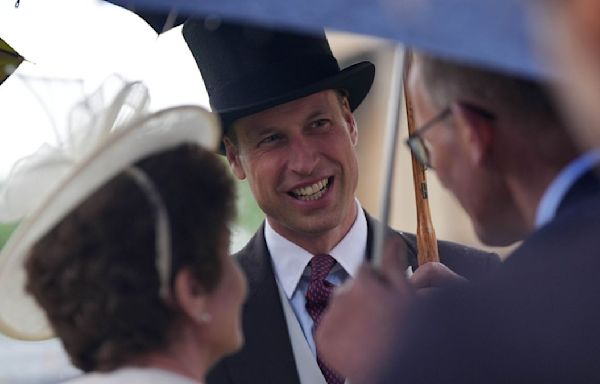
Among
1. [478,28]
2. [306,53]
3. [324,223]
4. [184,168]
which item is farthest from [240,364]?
[478,28]

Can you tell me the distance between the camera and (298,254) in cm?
351

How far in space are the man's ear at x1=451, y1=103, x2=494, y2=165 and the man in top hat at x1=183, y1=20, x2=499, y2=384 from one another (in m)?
1.34

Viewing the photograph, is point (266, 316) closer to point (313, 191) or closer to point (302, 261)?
point (302, 261)

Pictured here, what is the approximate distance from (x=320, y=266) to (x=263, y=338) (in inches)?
11.4

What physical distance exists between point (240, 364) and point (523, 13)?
1846mm

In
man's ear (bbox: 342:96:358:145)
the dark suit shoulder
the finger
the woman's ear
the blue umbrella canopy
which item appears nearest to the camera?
the blue umbrella canopy

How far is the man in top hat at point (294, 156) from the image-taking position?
3.50 m

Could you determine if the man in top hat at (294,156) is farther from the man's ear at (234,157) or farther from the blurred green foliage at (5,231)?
the blurred green foliage at (5,231)

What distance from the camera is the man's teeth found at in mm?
3537

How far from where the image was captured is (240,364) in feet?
10.8

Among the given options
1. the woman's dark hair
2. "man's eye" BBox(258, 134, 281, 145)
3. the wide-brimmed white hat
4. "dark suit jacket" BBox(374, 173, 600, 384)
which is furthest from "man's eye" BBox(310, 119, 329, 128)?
"dark suit jacket" BBox(374, 173, 600, 384)

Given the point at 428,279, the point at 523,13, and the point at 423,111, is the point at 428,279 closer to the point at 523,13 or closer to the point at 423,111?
the point at 423,111

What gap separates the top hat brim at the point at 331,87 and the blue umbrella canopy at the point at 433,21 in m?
1.59

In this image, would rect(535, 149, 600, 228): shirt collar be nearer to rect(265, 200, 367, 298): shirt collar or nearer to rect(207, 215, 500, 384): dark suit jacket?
rect(207, 215, 500, 384): dark suit jacket
